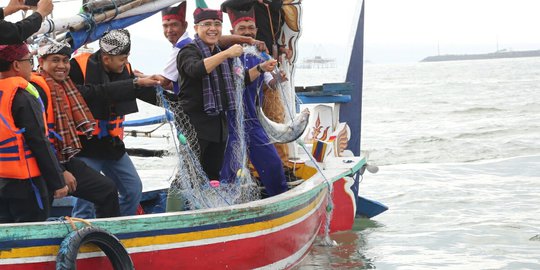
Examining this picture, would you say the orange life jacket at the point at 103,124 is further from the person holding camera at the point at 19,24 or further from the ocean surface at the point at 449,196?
the ocean surface at the point at 449,196

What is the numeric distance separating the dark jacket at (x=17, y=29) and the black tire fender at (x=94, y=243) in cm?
110

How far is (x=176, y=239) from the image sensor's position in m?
5.26

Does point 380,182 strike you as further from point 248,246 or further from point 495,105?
point 495,105

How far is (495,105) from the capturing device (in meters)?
29.3

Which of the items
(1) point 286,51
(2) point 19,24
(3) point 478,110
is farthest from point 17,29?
(3) point 478,110

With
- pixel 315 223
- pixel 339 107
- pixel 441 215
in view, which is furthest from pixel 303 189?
pixel 441 215

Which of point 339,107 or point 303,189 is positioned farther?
point 339,107

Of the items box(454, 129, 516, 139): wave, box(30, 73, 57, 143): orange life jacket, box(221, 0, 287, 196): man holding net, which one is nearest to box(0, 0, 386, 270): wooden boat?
box(221, 0, 287, 196): man holding net

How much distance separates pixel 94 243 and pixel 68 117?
1.00 m

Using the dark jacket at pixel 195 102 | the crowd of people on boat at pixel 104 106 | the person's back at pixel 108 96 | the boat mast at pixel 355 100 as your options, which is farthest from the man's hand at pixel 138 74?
the boat mast at pixel 355 100

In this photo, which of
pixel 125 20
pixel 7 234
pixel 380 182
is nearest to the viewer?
pixel 7 234

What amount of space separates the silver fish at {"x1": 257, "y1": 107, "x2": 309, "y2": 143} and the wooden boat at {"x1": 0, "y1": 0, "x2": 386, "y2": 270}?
0.40 m

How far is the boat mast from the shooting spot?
10.3 meters

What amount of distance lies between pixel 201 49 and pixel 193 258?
156 centimetres
